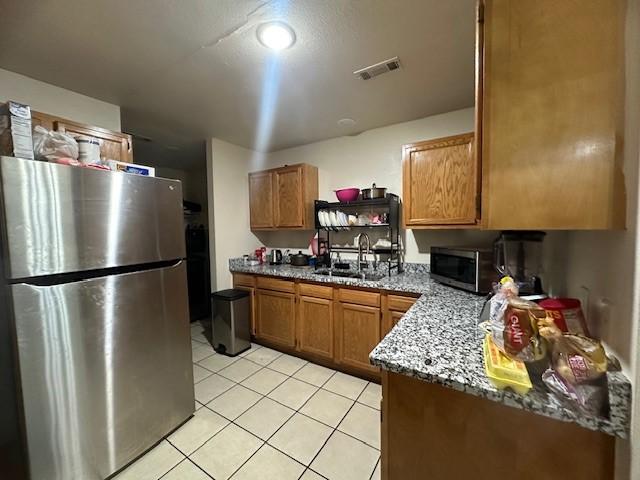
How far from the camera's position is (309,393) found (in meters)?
2.10

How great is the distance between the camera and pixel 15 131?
1152 millimetres

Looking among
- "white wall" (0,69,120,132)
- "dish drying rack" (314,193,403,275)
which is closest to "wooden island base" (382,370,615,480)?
"dish drying rack" (314,193,403,275)

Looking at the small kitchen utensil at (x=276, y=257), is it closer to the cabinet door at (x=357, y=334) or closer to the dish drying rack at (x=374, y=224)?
the dish drying rack at (x=374, y=224)

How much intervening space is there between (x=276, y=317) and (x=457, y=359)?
2.17 meters

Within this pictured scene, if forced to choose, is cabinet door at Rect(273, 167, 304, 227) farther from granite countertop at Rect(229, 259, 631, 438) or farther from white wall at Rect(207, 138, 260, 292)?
granite countertop at Rect(229, 259, 631, 438)

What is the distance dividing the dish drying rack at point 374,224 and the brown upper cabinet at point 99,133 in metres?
1.85

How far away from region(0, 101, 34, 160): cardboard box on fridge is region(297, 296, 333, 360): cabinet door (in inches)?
83.7

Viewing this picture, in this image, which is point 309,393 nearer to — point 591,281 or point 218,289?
point 218,289

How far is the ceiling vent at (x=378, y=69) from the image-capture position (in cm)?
166

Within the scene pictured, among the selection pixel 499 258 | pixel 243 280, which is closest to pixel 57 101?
pixel 243 280

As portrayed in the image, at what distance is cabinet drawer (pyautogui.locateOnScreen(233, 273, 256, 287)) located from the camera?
2998 millimetres

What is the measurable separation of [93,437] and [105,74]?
7.40 ft

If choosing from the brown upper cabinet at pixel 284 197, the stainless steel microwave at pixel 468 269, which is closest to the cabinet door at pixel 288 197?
the brown upper cabinet at pixel 284 197

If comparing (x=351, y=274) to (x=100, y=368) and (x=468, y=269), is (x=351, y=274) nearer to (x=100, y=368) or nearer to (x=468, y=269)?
(x=468, y=269)
